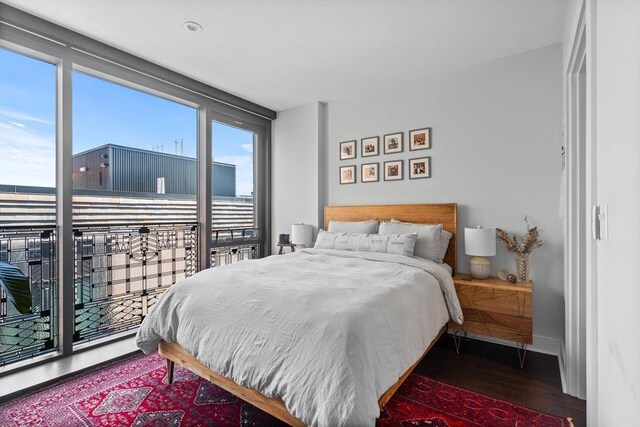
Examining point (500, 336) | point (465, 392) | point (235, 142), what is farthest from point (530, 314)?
point (235, 142)

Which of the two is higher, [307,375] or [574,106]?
[574,106]

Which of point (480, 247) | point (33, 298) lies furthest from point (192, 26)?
point (480, 247)

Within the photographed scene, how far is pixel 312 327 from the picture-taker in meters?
1.55

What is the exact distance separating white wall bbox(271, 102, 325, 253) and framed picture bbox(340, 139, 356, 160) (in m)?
0.31

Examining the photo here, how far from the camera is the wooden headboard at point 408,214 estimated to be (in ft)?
10.8

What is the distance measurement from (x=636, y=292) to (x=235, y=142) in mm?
4346

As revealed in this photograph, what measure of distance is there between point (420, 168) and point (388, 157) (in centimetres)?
43

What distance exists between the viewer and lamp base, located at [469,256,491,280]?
2.95 meters

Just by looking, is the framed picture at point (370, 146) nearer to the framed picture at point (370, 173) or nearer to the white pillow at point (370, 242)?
the framed picture at point (370, 173)

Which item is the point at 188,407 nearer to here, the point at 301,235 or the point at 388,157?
the point at 301,235

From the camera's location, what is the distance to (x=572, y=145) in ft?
7.16

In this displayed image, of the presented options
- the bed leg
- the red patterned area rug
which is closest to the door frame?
the red patterned area rug

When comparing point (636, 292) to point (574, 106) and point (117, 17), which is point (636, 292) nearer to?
point (574, 106)

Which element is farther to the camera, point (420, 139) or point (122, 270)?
point (420, 139)
